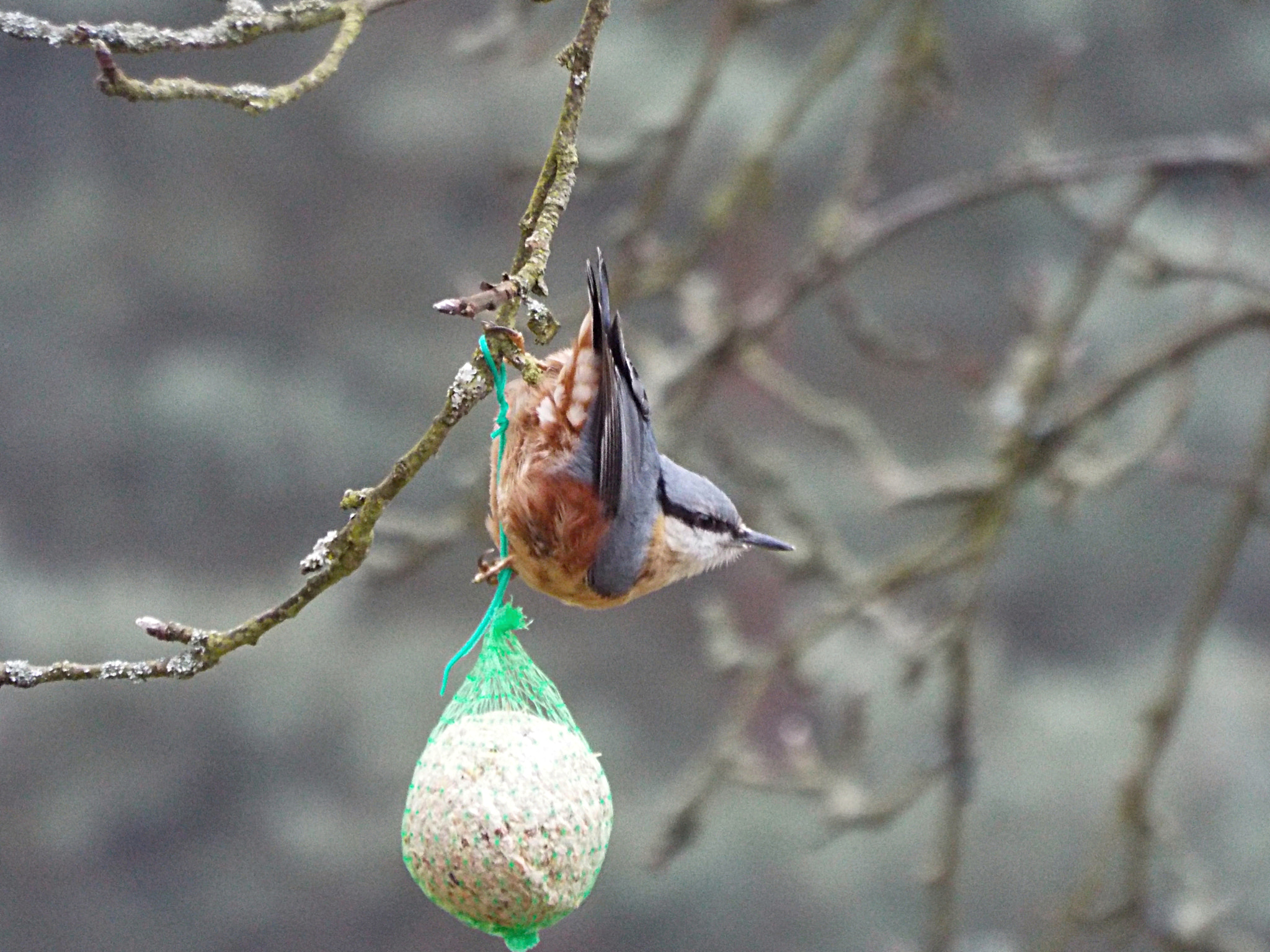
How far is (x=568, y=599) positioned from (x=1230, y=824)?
3874 mm

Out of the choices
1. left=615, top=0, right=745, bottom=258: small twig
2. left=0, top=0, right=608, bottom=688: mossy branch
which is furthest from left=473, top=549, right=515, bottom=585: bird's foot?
left=615, top=0, right=745, bottom=258: small twig

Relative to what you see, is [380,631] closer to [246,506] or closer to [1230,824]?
[246,506]

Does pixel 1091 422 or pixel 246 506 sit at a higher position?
pixel 1091 422

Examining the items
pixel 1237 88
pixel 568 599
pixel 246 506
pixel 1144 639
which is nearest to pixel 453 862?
pixel 568 599

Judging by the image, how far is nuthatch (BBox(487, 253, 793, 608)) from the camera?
1.72 metres

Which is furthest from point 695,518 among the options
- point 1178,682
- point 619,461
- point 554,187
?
point 1178,682

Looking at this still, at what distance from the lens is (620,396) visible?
1.70 m

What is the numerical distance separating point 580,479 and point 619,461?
0.05 meters

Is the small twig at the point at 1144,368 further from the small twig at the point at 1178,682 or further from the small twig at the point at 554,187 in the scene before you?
the small twig at the point at 554,187

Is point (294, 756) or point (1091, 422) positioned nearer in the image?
point (1091, 422)

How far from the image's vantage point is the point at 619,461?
5.82 feet

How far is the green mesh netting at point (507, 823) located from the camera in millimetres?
1498

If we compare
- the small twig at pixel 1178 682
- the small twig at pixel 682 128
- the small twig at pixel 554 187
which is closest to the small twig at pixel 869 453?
the small twig at pixel 682 128

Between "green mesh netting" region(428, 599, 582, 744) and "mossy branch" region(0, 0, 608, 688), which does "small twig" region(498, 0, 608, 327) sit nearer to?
"mossy branch" region(0, 0, 608, 688)
